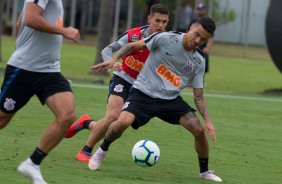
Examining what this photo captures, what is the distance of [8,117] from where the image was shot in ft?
28.5

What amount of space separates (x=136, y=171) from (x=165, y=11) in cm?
209

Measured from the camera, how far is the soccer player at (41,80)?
821 cm

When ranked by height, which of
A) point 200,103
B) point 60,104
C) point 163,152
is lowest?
point 163,152

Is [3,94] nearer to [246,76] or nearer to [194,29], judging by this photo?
[194,29]

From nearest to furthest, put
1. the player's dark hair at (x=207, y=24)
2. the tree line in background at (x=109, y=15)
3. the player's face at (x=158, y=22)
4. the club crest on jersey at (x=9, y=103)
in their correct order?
the club crest on jersey at (x=9, y=103) < the player's dark hair at (x=207, y=24) < the player's face at (x=158, y=22) < the tree line in background at (x=109, y=15)

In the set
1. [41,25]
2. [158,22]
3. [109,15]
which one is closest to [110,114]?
[158,22]

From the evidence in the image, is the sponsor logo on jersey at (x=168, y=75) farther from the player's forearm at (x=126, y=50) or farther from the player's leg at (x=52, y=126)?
the player's leg at (x=52, y=126)

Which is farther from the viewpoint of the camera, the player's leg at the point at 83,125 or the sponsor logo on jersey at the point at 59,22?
the player's leg at the point at 83,125

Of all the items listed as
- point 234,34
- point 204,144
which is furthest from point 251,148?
point 234,34

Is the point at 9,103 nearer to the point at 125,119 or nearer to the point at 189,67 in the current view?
the point at 125,119

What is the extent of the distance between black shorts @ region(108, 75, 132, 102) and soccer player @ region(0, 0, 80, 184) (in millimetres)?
1962

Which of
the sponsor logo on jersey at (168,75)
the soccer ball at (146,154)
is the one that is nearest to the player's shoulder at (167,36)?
the sponsor logo on jersey at (168,75)

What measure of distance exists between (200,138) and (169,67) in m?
0.90

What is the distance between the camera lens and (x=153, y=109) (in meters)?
9.54
